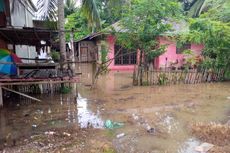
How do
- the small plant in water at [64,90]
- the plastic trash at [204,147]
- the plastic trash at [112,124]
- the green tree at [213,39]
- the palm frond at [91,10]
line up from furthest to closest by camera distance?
1. the green tree at [213,39]
2. the palm frond at [91,10]
3. the small plant in water at [64,90]
4. the plastic trash at [112,124]
5. the plastic trash at [204,147]

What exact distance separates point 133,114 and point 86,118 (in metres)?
1.44

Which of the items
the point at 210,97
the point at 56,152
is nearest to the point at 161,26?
the point at 210,97

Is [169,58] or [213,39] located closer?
[213,39]

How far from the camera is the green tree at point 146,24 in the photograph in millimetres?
11031

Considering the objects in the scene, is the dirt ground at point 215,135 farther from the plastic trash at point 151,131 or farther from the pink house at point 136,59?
the pink house at point 136,59

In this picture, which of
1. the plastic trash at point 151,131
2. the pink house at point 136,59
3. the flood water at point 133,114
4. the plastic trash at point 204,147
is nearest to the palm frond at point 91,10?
the flood water at point 133,114

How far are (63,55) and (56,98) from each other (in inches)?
70.3

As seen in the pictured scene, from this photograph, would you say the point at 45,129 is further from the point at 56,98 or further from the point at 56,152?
the point at 56,98

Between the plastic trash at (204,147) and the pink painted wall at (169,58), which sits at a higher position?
the pink painted wall at (169,58)

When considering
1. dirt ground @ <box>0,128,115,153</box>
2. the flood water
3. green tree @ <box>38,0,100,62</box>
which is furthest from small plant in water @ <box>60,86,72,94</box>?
dirt ground @ <box>0,128,115,153</box>

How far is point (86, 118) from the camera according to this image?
701 centimetres

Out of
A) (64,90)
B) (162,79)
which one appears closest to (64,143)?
(64,90)

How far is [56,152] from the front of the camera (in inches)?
188

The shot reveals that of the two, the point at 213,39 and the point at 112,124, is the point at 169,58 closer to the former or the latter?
the point at 213,39
